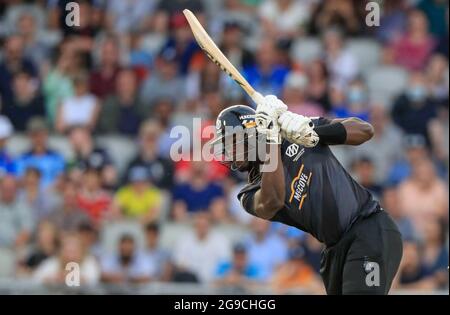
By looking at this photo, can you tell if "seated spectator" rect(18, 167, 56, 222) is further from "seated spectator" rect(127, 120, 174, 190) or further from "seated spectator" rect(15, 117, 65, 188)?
"seated spectator" rect(127, 120, 174, 190)

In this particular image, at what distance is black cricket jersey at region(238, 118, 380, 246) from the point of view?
6949 millimetres

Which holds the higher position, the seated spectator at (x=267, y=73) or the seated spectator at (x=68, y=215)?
the seated spectator at (x=267, y=73)

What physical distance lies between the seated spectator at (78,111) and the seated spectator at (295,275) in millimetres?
3557

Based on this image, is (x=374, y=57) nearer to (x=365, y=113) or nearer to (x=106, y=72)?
(x=365, y=113)

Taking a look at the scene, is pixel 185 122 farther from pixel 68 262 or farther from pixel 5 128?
pixel 68 262

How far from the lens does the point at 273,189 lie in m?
6.71

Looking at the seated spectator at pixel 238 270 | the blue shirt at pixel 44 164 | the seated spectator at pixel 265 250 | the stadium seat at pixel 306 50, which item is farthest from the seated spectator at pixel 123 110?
the seated spectator at pixel 238 270

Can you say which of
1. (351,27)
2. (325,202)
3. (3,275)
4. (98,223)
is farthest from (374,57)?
(325,202)

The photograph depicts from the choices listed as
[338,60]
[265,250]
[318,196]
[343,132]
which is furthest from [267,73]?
[318,196]

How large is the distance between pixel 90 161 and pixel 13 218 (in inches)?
46.5

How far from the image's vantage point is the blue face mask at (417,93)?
13.4 meters

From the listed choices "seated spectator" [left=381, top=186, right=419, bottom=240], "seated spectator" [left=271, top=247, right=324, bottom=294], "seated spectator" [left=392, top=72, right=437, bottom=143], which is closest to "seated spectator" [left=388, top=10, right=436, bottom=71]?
"seated spectator" [left=392, top=72, right=437, bottom=143]

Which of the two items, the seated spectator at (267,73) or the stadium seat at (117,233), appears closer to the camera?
the stadium seat at (117,233)

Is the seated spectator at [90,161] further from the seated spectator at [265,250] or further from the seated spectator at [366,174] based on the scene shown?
the seated spectator at [366,174]
